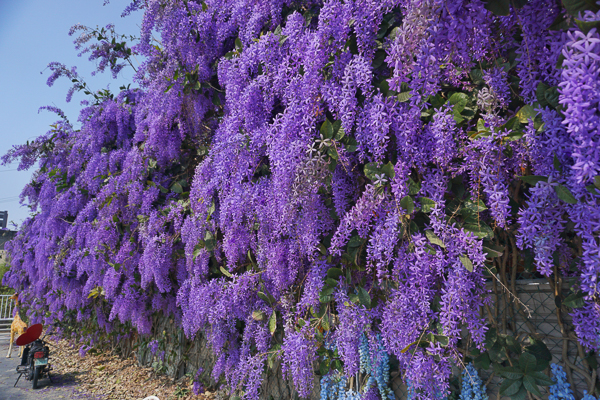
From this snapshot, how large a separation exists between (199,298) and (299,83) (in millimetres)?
1730

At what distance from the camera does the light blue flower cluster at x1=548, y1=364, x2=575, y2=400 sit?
1.37 metres

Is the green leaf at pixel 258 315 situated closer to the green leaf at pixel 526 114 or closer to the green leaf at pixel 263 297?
the green leaf at pixel 263 297

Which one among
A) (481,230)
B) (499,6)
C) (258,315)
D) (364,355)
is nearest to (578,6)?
(499,6)

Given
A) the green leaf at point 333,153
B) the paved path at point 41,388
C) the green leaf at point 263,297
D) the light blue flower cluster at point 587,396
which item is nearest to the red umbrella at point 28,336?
the paved path at point 41,388

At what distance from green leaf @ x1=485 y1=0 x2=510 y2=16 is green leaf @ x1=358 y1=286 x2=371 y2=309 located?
3.98ft

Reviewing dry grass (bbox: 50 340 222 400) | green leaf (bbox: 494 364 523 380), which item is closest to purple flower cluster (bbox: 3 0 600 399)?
green leaf (bbox: 494 364 523 380)

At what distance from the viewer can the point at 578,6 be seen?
0.95 metres

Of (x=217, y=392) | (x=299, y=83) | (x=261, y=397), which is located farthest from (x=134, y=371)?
(x=299, y=83)

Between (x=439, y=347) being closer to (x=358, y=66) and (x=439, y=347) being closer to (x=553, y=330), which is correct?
(x=553, y=330)

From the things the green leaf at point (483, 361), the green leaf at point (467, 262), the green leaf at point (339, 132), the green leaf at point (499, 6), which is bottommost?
the green leaf at point (483, 361)

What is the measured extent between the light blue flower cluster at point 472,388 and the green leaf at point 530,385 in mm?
202

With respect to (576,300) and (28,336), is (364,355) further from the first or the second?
(28,336)

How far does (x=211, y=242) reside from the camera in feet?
9.32

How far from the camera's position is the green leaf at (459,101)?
4.68ft
